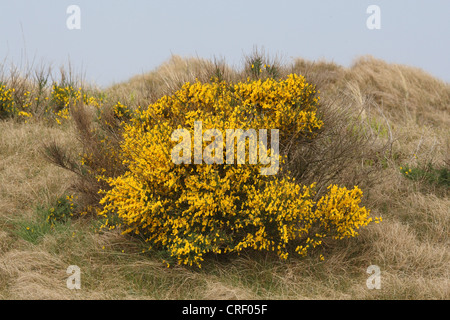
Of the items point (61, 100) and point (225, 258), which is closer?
point (225, 258)

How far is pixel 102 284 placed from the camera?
471 cm

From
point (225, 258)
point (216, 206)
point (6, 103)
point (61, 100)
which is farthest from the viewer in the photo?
point (61, 100)

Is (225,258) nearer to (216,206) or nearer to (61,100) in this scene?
(216,206)

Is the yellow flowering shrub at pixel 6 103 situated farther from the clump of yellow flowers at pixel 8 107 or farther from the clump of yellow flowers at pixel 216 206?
the clump of yellow flowers at pixel 216 206

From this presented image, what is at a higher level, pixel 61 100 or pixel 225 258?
pixel 61 100

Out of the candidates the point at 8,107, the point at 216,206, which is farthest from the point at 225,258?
the point at 8,107

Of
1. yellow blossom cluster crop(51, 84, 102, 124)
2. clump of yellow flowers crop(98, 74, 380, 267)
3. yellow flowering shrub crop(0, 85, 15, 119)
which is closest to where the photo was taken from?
clump of yellow flowers crop(98, 74, 380, 267)

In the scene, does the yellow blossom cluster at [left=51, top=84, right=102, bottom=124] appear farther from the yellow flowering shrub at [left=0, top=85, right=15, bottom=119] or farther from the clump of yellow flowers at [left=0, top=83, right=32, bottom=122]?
the yellow flowering shrub at [left=0, top=85, right=15, bottom=119]

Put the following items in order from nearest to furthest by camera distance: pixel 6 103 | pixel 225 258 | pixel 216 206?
pixel 216 206 → pixel 225 258 → pixel 6 103

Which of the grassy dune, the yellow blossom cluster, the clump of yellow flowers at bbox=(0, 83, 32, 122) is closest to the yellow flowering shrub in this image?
the clump of yellow flowers at bbox=(0, 83, 32, 122)

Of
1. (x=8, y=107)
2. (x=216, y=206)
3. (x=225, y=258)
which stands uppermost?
(x=8, y=107)

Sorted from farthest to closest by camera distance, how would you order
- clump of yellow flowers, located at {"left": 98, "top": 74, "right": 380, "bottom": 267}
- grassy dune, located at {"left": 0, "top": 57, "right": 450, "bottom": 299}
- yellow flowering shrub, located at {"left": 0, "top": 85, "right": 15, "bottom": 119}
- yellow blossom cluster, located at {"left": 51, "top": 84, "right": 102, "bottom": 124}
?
yellow blossom cluster, located at {"left": 51, "top": 84, "right": 102, "bottom": 124} → yellow flowering shrub, located at {"left": 0, "top": 85, "right": 15, "bottom": 119} → grassy dune, located at {"left": 0, "top": 57, "right": 450, "bottom": 299} → clump of yellow flowers, located at {"left": 98, "top": 74, "right": 380, "bottom": 267}

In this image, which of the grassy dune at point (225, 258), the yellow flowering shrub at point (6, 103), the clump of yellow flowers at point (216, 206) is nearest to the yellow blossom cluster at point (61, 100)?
the yellow flowering shrub at point (6, 103)
